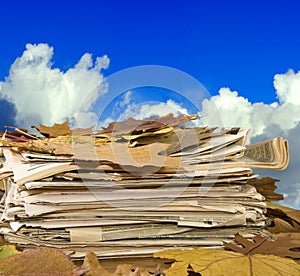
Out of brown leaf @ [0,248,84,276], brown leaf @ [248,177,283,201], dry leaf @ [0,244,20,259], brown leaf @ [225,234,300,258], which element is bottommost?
brown leaf @ [0,248,84,276]

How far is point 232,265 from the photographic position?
3.03ft

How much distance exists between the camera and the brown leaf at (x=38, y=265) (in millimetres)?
766

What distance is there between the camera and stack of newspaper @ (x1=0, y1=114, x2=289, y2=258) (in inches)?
45.4

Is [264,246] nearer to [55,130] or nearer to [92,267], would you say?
[92,267]

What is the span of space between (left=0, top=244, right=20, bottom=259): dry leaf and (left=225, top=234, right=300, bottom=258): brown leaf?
54 centimetres

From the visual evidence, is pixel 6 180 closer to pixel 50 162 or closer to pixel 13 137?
pixel 13 137

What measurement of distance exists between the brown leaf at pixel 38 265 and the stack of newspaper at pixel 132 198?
0.35 m

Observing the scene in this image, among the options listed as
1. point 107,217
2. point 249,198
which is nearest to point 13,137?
point 107,217

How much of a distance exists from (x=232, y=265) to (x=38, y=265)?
1.30 ft

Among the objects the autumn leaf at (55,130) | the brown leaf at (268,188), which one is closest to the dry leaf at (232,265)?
the brown leaf at (268,188)

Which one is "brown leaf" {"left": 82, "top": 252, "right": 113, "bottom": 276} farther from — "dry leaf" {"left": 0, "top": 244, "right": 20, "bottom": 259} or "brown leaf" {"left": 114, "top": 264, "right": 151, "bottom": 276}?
"dry leaf" {"left": 0, "top": 244, "right": 20, "bottom": 259}

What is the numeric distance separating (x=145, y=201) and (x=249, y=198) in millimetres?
299

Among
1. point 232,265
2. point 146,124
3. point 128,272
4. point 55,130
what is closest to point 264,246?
point 232,265

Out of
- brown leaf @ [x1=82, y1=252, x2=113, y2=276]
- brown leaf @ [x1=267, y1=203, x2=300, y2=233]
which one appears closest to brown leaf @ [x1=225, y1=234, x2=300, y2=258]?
brown leaf @ [x1=267, y1=203, x2=300, y2=233]
